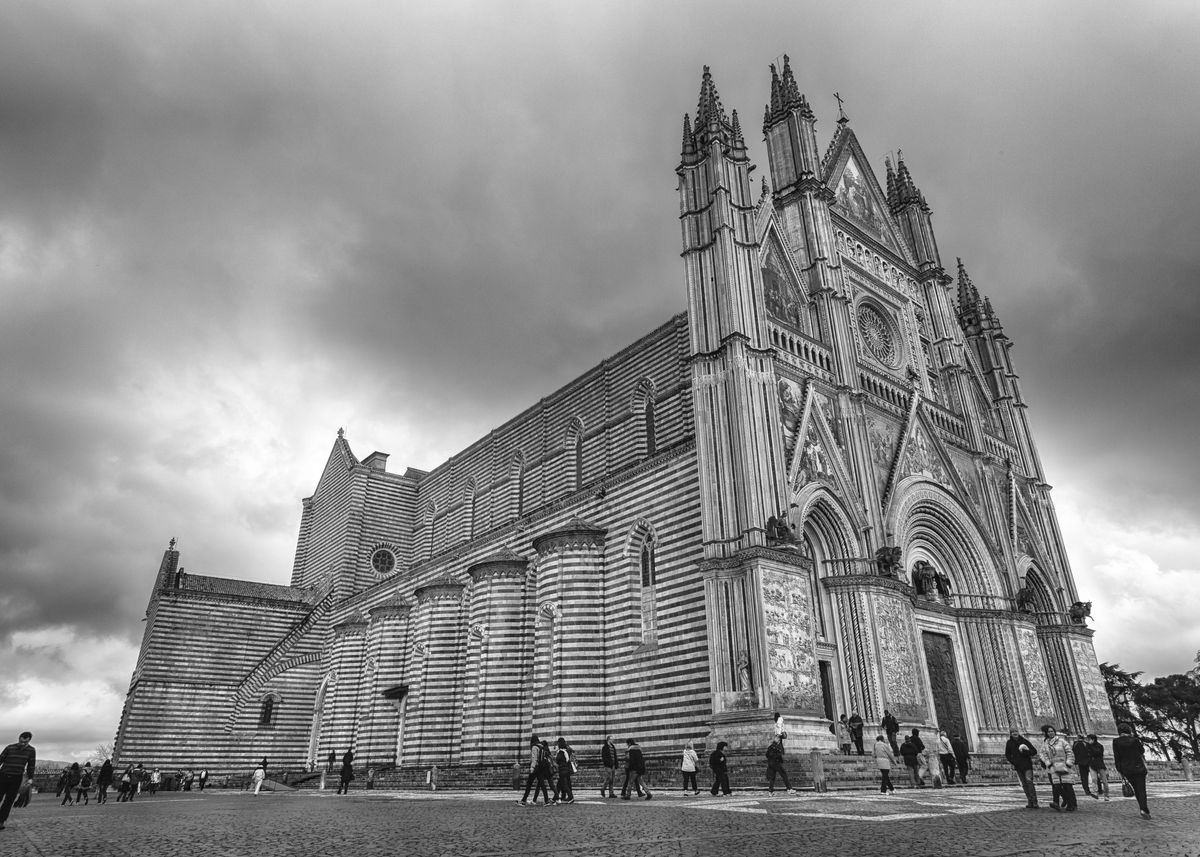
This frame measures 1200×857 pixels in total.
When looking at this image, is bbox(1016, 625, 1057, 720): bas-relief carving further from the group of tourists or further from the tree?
the tree

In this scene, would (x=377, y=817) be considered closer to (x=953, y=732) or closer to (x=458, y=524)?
(x=953, y=732)

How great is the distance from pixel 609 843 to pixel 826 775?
9738 mm

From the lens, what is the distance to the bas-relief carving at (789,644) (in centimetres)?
1606

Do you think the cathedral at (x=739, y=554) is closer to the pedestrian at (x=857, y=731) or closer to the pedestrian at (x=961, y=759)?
the pedestrian at (x=857, y=731)

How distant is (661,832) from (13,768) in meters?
7.76

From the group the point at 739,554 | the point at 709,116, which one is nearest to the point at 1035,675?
the point at 739,554

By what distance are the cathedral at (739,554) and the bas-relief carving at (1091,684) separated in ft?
0.42

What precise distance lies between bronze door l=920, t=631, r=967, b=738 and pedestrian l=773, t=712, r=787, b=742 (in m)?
7.37

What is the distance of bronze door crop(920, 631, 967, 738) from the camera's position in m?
20.8

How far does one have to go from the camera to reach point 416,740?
78.9ft

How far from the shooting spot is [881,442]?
74.4ft

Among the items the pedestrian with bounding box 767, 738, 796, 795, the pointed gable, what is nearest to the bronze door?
the pedestrian with bounding box 767, 738, 796, 795

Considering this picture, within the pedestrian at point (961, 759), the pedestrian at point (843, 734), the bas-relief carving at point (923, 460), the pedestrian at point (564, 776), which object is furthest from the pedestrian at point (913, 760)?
the bas-relief carving at point (923, 460)

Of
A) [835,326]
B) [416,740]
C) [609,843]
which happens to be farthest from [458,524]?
[609,843]
